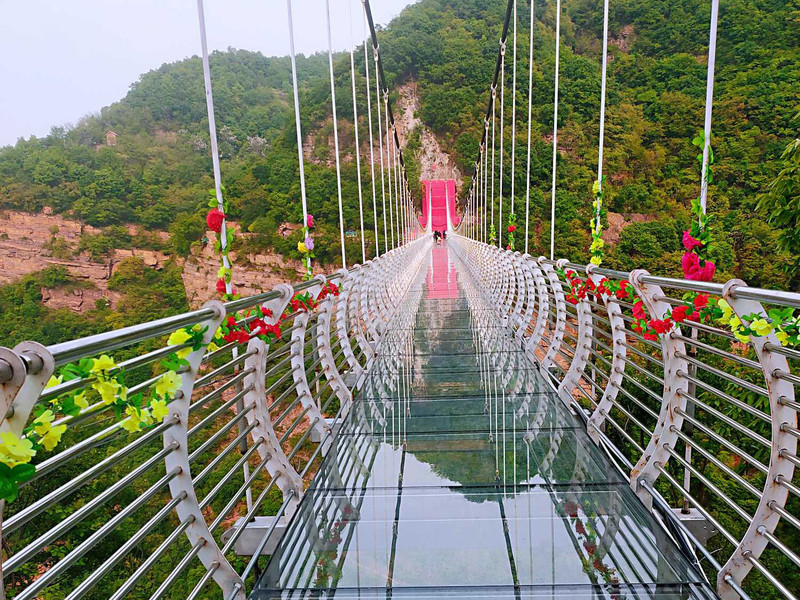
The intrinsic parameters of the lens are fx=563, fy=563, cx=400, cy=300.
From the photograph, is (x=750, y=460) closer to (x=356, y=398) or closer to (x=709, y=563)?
(x=709, y=563)

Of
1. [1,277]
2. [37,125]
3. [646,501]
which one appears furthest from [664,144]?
[1,277]

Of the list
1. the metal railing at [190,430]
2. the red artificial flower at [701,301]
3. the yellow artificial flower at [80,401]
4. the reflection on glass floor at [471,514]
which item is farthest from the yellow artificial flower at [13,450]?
the red artificial flower at [701,301]

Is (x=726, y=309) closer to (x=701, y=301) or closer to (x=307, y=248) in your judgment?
(x=701, y=301)

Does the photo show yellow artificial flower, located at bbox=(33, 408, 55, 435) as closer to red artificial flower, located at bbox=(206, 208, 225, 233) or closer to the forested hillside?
red artificial flower, located at bbox=(206, 208, 225, 233)

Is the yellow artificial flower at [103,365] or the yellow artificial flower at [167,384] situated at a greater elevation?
the yellow artificial flower at [103,365]

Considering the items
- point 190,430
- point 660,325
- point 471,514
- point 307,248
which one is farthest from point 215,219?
point 660,325

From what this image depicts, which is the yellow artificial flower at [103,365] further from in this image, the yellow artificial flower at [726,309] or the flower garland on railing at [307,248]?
the flower garland on railing at [307,248]
